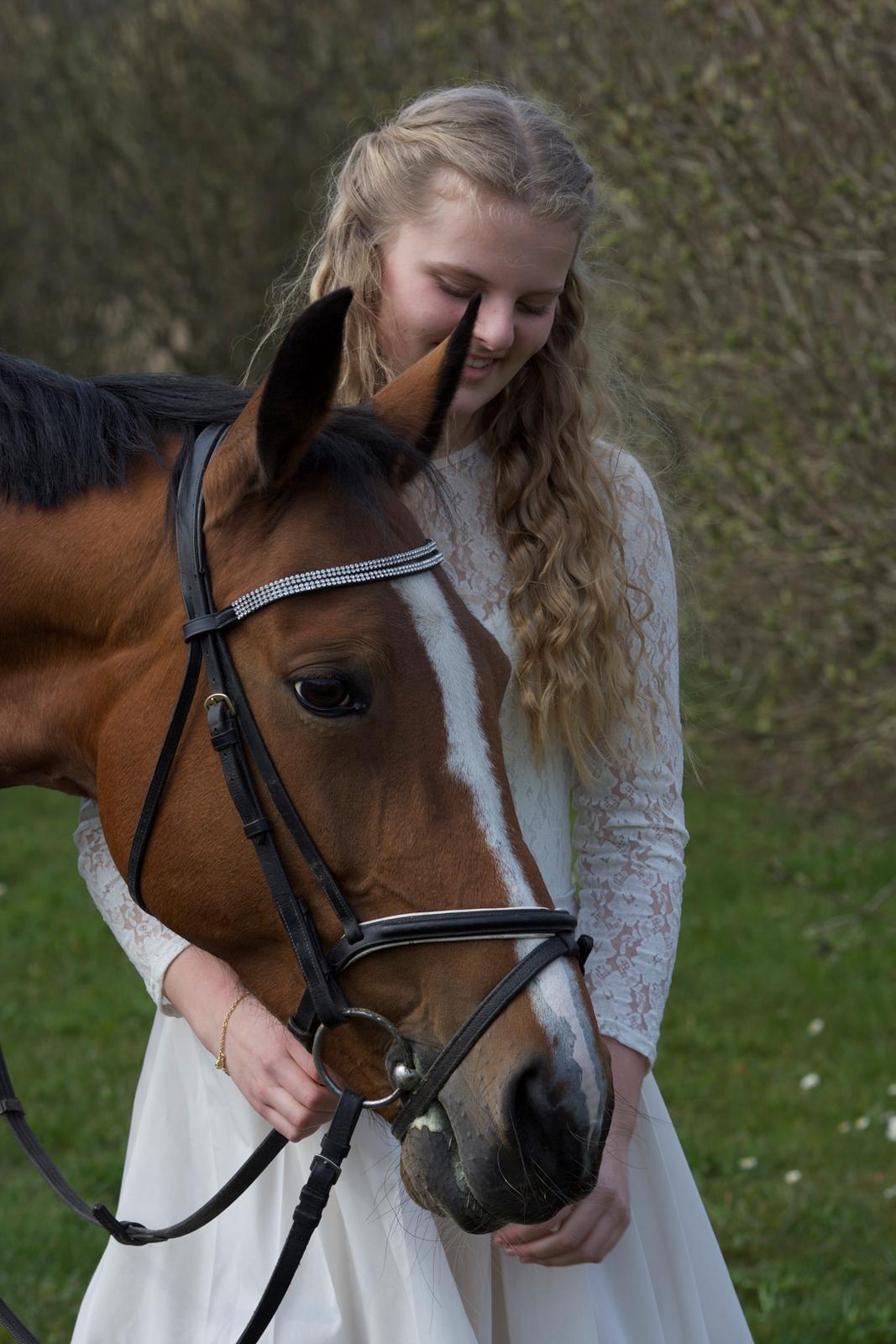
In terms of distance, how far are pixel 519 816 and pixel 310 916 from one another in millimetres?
534

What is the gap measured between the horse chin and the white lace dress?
1.00 ft

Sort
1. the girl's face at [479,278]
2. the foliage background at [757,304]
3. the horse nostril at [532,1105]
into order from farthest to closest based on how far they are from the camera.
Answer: the foliage background at [757,304] < the girl's face at [479,278] < the horse nostril at [532,1105]

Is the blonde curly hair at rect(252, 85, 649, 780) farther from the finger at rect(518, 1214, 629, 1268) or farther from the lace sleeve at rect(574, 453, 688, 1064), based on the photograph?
the finger at rect(518, 1214, 629, 1268)

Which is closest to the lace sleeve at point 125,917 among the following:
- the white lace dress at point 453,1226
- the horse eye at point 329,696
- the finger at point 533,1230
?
the white lace dress at point 453,1226

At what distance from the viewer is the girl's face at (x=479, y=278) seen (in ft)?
6.59

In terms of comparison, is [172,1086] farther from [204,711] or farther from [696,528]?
[696,528]

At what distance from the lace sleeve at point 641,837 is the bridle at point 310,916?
42cm

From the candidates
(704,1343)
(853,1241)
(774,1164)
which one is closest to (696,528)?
(774,1164)

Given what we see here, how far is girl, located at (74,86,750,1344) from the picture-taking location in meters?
1.88

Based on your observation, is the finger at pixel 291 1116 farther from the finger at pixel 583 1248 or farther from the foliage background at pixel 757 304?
the foliage background at pixel 757 304

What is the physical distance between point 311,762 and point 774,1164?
3.53 meters

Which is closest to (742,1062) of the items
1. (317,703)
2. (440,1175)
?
(440,1175)

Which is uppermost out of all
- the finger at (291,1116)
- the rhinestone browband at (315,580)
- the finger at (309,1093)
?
the rhinestone browband at (315,580)

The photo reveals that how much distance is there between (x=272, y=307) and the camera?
8.88 feet
